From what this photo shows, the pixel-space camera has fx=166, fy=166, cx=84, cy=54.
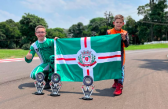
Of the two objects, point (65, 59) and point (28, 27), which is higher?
point (28, 27)

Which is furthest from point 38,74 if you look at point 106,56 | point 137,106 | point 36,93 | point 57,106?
point 137,106

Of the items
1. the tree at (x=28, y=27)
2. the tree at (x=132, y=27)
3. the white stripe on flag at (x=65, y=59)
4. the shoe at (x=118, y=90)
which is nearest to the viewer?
the shoe at (x=118, y=90)

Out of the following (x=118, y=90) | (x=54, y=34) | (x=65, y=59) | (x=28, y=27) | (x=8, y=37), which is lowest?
(x=118, y=90)

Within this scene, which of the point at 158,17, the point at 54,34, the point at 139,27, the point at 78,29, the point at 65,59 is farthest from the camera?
the point at 78,29

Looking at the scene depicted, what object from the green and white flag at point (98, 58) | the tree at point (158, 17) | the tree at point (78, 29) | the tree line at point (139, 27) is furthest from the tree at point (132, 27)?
the green and white flag at point (98, 58)

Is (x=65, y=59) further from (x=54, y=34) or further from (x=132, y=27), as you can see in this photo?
(x=54, y=34)

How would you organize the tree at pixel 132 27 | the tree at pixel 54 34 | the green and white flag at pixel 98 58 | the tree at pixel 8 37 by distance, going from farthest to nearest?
the tree at pixel 54 34 → the tree at pixel 132 27 → the tree at pixel 8 37 → the green and white flag at pixel 98 58

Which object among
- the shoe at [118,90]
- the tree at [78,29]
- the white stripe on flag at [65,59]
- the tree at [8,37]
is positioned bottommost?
the shoe at [118,90]

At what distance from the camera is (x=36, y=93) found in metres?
4.14

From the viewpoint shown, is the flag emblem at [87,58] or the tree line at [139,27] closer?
the flag emblem at [87,58]

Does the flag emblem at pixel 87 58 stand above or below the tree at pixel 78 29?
below

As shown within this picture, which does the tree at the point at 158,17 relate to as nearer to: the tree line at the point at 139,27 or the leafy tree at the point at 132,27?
the tree line at the point at 139,27

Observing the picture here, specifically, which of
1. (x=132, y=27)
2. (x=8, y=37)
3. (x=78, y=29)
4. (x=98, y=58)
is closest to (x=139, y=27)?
(x=132, y=27)

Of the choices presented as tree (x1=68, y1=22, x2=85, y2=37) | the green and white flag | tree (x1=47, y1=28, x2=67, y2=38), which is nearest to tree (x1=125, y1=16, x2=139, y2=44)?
tree (x1=47, y1=28, x2=67, y2=38)
